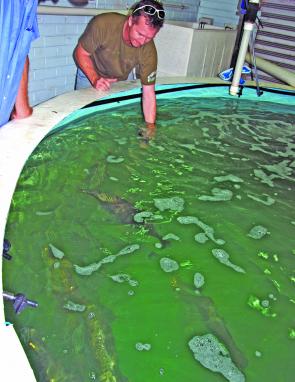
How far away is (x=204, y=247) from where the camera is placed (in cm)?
235

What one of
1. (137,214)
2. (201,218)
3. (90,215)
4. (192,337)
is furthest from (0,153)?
(192,337)

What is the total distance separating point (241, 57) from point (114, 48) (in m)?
2.22

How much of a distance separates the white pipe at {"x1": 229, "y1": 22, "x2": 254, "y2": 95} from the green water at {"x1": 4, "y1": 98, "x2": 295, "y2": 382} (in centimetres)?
185

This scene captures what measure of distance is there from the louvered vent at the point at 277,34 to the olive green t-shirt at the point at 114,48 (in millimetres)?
4762

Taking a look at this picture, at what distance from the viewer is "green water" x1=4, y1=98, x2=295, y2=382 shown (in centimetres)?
161

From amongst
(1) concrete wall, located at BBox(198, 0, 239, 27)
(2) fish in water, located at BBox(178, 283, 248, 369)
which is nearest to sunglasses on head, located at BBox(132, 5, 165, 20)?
(2) fish in water, located at BBox(178, 283, 248, 369)

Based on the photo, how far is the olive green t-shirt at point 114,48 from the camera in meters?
3.54

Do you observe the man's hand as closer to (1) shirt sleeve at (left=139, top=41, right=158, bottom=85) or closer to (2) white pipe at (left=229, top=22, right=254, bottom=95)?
(1) shirt sleeve at (left=139, top=41, right=158, bottom=85)

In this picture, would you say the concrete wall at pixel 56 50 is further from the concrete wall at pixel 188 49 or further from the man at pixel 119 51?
the man at pixel 119 51

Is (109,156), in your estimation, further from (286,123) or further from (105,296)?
(286,123)

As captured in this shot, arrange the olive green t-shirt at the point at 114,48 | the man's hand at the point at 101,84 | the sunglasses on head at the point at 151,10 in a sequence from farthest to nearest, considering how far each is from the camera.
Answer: the man's hand at the point at 101,84
the olive green t-shirt at the point at 114,48
the sunglasses on head at the point at 151,10

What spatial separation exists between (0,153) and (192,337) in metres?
1.59

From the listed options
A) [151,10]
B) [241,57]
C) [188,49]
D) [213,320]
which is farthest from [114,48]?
[213,320]

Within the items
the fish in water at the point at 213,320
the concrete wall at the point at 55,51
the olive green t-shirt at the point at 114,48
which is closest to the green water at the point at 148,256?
the fish in water at the point at 213,320
